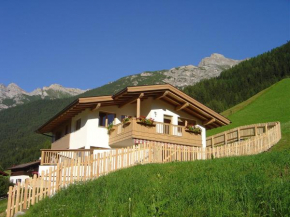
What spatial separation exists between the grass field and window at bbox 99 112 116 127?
39.9 ft

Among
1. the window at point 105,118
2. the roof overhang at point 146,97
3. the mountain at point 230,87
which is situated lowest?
the window at point 105,118

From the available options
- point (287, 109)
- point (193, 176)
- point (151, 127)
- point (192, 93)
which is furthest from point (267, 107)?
point (192, 93)

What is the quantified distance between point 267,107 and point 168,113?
29376mm

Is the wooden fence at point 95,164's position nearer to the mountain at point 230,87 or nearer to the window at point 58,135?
the window at point 58,135

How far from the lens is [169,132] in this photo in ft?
87.8

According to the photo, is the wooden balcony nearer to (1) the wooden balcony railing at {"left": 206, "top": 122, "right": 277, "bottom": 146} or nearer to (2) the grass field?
(1) the wooden balcony railing at {"left": 206, "top": 122, "right": 277, "bottom": 146}

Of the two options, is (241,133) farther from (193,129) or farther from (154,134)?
(154,134)

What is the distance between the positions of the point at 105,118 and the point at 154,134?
4.09m

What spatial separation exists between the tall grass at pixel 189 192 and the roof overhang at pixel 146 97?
36.9 feet

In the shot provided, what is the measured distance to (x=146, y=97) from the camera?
27.6 meters

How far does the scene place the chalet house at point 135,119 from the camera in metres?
25.2

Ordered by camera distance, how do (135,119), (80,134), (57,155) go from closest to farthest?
1. (57,155)
2. (135,119)
3. (80,134)

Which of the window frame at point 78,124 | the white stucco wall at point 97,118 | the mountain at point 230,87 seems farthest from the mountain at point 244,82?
the window frame at point 78,124

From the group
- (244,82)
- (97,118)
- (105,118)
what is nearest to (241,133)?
(105,118)
